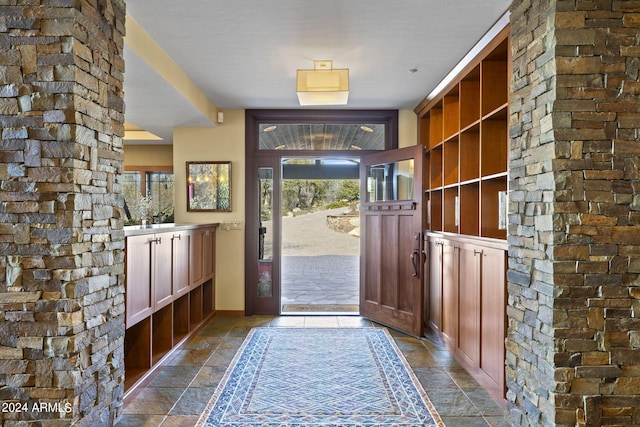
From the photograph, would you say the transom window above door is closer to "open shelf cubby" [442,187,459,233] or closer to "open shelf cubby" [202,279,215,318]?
"open shelf cubby" [442,187,459,233]

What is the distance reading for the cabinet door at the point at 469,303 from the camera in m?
3.16

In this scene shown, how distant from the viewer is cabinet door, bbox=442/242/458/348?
3639 millimetres

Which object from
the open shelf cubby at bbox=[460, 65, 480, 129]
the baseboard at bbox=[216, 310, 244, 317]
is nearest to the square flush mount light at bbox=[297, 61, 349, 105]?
the open shelf cubby at bbox=[460, 65, 480, 129]

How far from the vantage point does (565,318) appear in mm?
1976

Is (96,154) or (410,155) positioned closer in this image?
(96,154)

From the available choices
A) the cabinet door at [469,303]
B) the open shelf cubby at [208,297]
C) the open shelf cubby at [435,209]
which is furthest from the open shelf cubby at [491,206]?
the open shelf cubby at [208,297]

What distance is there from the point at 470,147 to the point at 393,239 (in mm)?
1373

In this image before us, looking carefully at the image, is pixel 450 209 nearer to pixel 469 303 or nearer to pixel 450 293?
pixel 450 293

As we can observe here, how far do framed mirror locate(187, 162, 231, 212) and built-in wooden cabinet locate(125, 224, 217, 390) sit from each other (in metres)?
0.44

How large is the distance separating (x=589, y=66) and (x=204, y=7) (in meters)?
2.17

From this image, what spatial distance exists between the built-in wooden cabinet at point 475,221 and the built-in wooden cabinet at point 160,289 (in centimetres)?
241

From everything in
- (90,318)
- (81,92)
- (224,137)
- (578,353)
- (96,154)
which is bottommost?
(578,353)

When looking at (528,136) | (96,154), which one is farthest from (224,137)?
(528,136)

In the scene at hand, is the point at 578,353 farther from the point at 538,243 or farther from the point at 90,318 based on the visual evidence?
the point at 90,318
